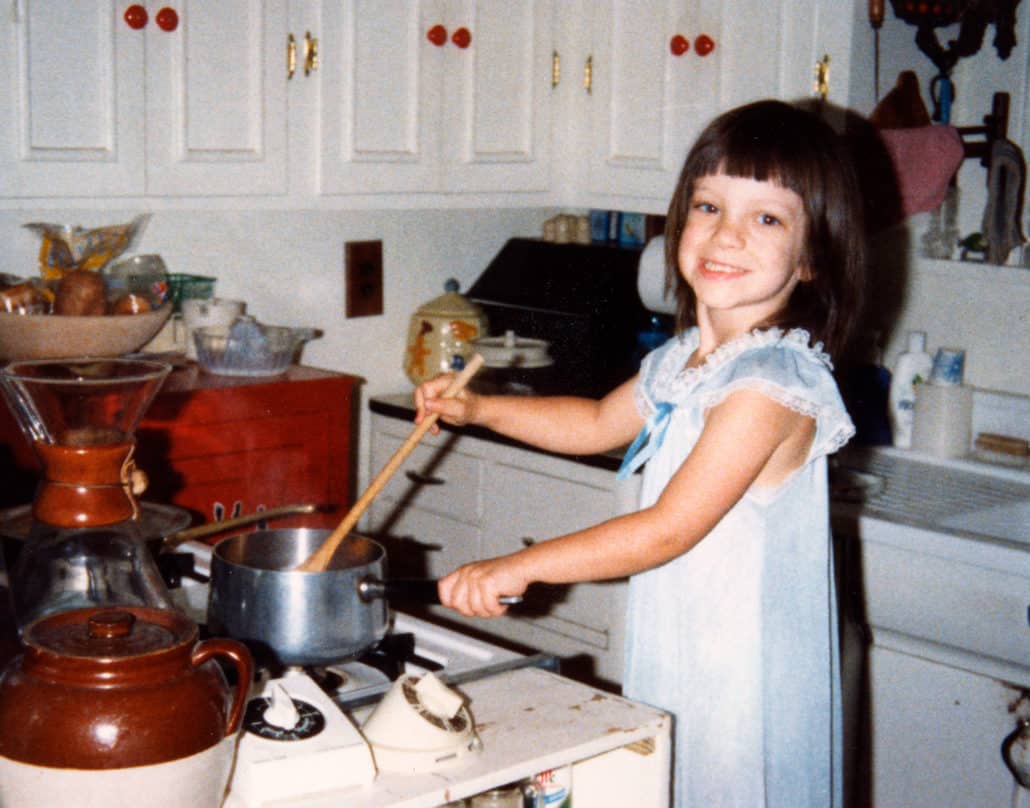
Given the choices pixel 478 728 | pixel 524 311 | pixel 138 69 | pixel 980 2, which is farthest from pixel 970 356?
pixel 478 728

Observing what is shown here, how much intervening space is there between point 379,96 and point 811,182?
4.93ft

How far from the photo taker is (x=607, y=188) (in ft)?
10.3

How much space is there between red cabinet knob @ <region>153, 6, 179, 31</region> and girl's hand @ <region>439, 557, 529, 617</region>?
157 cm

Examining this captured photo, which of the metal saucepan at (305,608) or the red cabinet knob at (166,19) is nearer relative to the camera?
the metal saucepan at (305,608)

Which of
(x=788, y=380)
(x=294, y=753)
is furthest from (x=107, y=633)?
(x=788, y=380)

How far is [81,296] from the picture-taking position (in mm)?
2523

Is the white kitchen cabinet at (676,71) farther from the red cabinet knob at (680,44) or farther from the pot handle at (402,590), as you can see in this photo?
the pot handle at (402,590)

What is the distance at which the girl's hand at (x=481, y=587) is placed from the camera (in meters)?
1.34

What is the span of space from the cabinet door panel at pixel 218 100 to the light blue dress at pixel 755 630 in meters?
1.36

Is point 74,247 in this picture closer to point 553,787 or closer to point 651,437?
point 651,437

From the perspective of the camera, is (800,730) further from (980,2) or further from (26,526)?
(980,2)

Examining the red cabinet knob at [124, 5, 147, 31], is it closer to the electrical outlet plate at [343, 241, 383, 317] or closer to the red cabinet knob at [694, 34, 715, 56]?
the electrical outlet plate at [343, 241, 383, 317]

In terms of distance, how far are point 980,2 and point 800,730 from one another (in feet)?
6.08

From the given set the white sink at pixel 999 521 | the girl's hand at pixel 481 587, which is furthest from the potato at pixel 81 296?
the white sink at pixel 999 521
